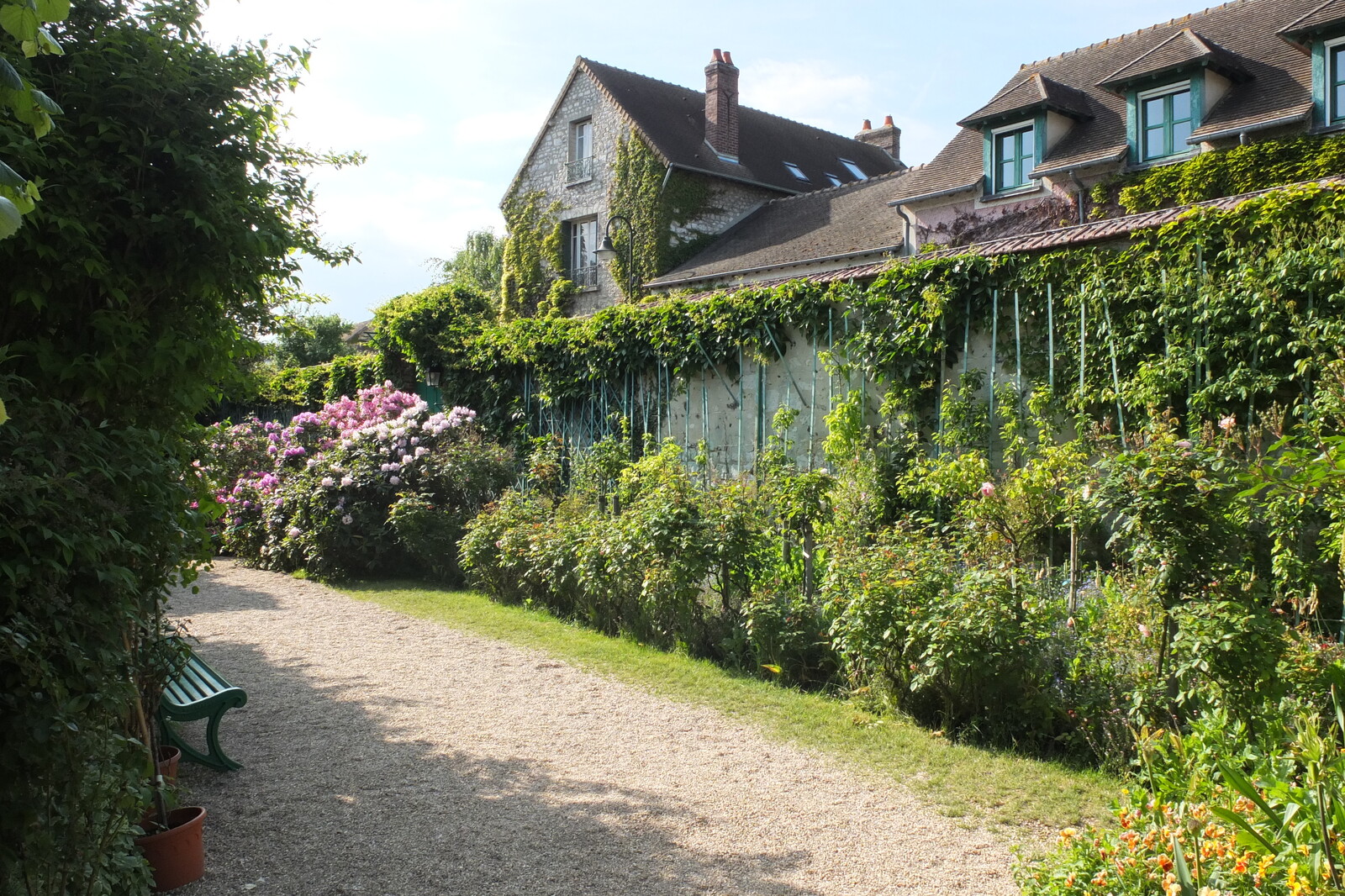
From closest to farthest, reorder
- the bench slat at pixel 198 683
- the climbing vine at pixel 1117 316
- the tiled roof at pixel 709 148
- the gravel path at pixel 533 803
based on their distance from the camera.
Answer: the gravel path at pixel 533 803 → the bench slat at pixel 198 683 → the climbing vine at pixel 1117 316 → the tiled roof at pixel 709 148

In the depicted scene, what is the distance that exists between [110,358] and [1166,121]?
53.3 ft

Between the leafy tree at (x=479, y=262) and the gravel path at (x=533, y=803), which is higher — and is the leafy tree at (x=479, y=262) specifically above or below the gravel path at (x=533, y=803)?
above

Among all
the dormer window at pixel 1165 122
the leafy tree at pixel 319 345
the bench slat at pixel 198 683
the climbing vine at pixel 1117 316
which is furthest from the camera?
the leafy tree at pixel 319 345

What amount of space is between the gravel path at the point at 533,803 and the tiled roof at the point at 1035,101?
1439cm

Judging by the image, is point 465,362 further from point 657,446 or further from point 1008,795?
point 1008,795

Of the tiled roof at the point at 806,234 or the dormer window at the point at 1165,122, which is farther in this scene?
the tiled roof at the point at 806,234

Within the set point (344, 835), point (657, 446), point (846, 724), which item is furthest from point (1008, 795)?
point (657, 446)

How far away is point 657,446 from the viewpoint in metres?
10.0

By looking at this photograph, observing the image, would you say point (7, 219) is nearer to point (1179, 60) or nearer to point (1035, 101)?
point (1179, 60)

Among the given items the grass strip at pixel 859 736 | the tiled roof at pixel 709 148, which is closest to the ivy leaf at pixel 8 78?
the grass strip at pixel 859 736

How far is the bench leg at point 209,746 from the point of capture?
444 centimetres

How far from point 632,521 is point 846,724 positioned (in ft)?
8.39

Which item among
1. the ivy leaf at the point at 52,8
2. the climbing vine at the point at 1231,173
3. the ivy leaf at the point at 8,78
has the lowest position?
the ivy leaf at the point at 8,78

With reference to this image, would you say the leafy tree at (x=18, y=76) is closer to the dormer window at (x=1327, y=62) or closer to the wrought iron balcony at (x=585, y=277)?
the dormer window at (x=1327, y=62)
